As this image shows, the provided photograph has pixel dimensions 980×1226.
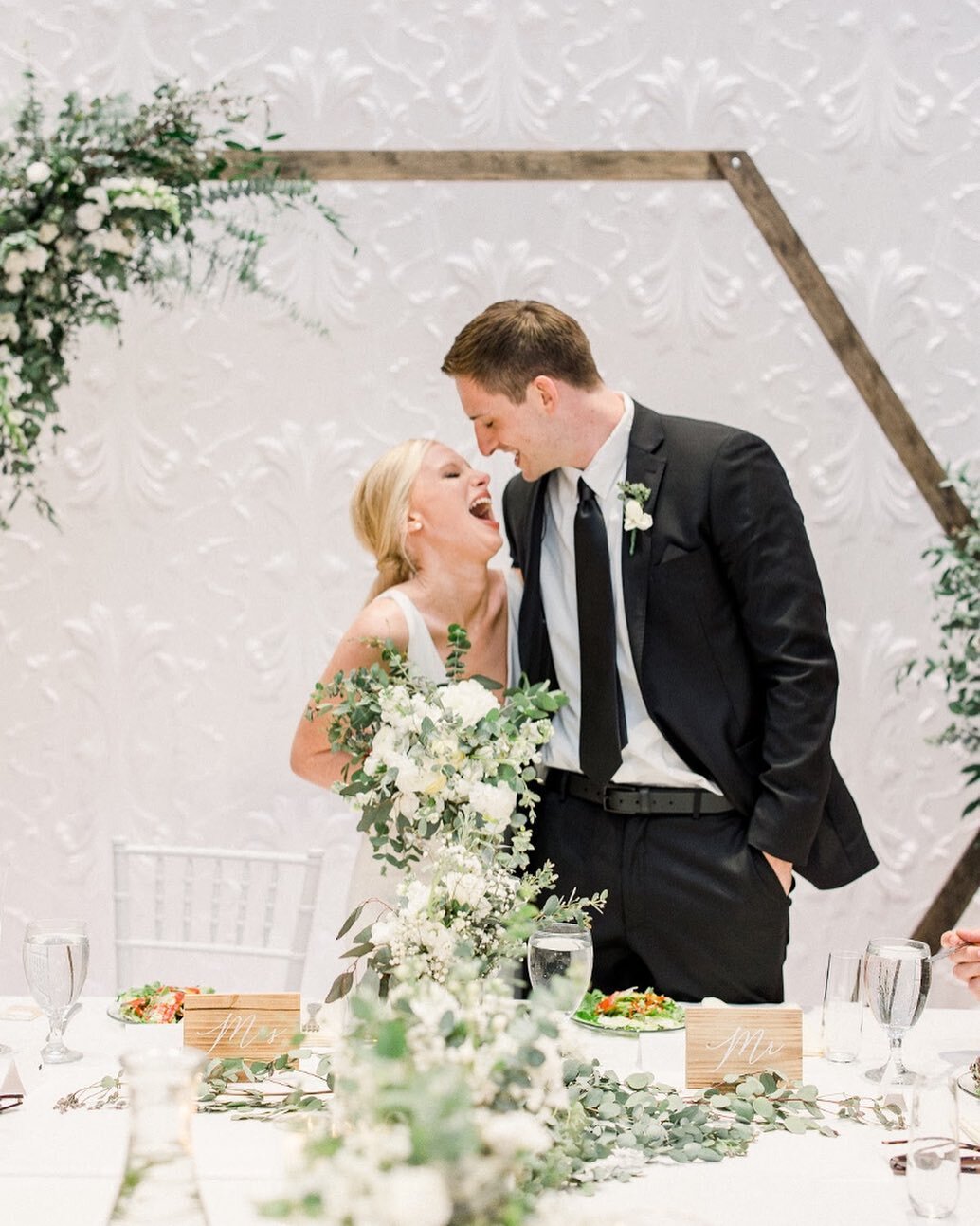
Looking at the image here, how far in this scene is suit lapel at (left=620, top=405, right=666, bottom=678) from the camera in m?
2.59

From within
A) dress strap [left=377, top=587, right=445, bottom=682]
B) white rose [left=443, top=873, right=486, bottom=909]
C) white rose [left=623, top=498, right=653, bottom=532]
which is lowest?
white rose [left=443, top=873, right=486, bottom=909]

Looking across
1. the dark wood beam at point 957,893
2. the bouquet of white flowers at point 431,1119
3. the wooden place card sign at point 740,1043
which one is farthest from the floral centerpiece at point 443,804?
the dark wood beam at point 957,893

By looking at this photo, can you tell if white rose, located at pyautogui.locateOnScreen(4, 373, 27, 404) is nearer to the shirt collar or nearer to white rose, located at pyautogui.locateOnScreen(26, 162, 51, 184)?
white rose, located at pyautogui.locateOnScreen(26, 162, 51, 184)

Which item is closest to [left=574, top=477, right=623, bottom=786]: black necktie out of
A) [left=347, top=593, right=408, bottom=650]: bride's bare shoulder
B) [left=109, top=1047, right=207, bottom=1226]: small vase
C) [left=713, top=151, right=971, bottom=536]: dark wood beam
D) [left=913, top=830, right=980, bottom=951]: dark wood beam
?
[left=347, top=593, right=408, bottom=650]: bride's bare shoulder

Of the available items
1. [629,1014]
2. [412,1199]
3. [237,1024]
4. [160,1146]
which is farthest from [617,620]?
[412,1199]

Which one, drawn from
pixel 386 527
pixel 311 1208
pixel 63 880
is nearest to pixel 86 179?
pixel 386 527

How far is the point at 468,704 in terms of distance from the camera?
1.69 metres

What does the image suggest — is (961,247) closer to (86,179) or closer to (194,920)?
(86,179)

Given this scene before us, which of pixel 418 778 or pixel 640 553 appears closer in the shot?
pixel 418 778

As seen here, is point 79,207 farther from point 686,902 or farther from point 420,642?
point 686,902

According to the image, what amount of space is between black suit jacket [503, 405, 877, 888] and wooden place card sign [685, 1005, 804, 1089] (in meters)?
0.91

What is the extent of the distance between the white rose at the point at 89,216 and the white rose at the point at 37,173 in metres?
0.07

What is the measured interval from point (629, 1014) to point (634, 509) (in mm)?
1055

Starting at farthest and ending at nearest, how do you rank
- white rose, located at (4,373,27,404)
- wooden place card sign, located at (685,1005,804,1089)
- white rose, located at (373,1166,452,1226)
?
white rose, located at (4,373,27,404) → wooden place card sign, located at (685,1005,804,1089) → white rose, located at (373,1166,452,1226)
